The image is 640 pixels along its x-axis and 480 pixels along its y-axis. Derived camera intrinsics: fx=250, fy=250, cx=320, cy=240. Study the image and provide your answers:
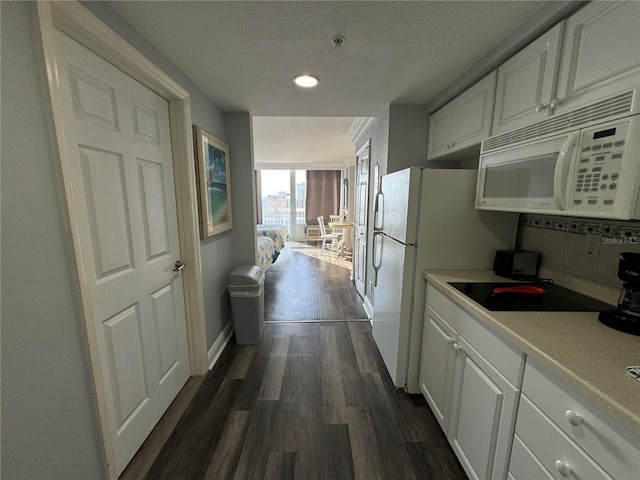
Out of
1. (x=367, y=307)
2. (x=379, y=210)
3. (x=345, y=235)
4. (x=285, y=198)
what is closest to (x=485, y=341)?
(x=379, y=210)

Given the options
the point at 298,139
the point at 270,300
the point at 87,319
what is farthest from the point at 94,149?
the point at 298,139

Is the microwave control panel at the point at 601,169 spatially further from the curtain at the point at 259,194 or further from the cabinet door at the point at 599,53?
the curtain at the point at 259,194

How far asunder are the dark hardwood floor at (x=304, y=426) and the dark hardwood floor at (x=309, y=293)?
78 cm

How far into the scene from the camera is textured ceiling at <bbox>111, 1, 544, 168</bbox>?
1132mm

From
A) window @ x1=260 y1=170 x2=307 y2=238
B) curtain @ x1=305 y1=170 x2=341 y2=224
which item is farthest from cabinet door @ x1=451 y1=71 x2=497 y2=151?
window @ x1=260 y1=170 x2=307 y2=238

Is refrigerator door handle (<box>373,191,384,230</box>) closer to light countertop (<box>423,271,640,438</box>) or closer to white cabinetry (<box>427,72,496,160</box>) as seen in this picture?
white cabinetry (<box>427,72,496,160</box>)

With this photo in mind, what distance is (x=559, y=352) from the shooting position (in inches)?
31.7

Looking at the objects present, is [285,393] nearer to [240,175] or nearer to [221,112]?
[240,175]

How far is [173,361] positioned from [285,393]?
831 mm

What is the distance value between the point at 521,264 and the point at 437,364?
0.81m

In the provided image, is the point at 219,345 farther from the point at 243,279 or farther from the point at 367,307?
the point at 367,307

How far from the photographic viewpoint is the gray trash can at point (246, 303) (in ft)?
7.69

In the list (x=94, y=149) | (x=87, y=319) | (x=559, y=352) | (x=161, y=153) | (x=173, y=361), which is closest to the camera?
(x=559, y=352)

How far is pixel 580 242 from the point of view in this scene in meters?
1.33
